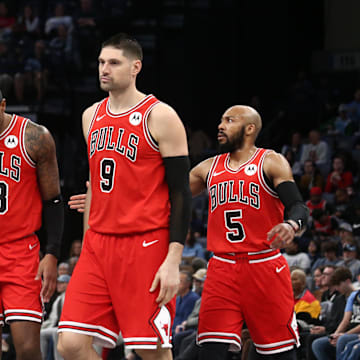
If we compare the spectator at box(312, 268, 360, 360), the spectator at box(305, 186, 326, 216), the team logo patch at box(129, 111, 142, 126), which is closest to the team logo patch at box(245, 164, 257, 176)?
the team logo patch at box(129, 111, 142, 126)

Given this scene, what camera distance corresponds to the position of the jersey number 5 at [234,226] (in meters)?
6.12

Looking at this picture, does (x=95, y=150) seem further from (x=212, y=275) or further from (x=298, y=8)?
(x=298, y=8)

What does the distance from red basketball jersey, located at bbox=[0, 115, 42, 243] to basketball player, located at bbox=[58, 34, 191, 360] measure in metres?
0.75

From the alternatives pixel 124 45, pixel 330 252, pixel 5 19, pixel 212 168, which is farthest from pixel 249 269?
pixel 5 19

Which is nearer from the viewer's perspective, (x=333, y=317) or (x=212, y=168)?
(x=212, y=168)

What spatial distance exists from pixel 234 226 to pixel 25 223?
1570mm

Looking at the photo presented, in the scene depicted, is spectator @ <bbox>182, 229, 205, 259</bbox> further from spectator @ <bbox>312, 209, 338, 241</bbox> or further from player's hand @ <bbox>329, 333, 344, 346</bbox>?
player's hand @ <bbox>329, 333, 344, 346</bbox>

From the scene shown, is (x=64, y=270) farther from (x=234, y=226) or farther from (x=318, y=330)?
(x=234, y=226)

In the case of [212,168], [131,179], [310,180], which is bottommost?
[310,180]

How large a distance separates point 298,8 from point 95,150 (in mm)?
17049

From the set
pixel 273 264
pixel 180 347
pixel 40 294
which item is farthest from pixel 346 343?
pixel 40 294

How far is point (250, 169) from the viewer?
624cm

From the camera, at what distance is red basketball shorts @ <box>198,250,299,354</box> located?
602 cm

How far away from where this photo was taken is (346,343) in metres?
8.92
